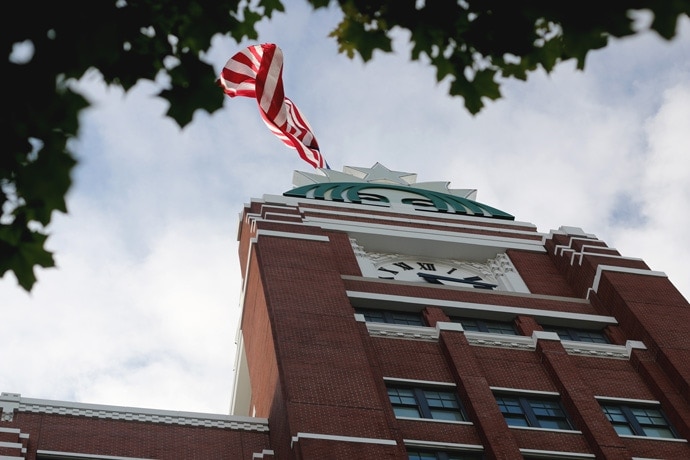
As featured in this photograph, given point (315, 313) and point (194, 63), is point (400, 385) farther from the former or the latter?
point (194, 63)

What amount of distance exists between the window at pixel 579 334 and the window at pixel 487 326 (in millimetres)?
1293

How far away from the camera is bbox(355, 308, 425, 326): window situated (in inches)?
1212

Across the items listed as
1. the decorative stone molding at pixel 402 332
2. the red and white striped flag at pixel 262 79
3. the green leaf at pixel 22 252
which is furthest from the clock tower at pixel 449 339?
the green leaf at pixel 22 252

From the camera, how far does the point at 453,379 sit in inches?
1067

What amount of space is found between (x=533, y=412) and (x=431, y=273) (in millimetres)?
10873

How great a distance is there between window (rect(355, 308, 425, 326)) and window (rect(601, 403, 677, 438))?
6638mm

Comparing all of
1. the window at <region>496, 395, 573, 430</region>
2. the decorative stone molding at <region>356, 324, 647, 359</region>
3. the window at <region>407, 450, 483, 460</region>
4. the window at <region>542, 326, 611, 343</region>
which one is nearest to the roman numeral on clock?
the window at <region>542, 326, 611, 343</region>

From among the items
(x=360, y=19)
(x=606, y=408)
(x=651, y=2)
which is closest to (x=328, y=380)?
(x=606, y=408)

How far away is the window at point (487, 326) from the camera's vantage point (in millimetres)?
31438

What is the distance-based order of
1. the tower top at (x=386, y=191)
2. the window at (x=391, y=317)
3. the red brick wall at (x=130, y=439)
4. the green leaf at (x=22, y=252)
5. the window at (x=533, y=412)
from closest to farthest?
the green leaf at (x=22, y=252), the red brick wall at (x=130, y=439), the window at (x=533, y=412), the window at (x=391, y=317), the tower top at (x=386, y=191)

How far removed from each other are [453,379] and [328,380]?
446cm

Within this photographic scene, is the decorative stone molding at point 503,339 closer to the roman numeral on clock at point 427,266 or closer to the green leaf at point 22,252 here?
the roman numeral on clock at point 427,266

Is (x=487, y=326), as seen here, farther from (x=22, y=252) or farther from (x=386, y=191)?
(x=22, y=252)

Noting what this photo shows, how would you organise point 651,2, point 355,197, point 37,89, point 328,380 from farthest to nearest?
point 355,197
point 328,380
point 37,89
point 651,2
